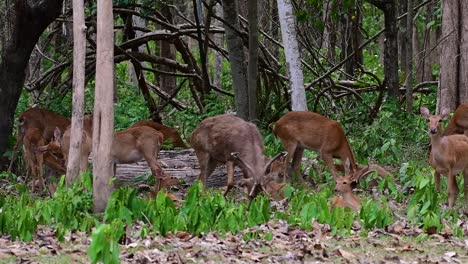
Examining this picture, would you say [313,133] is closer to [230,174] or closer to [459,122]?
[230,174]

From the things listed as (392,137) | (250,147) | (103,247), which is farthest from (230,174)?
(103,247)

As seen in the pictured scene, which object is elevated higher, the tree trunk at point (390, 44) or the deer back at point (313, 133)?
the tree trunk at point (390, 44)

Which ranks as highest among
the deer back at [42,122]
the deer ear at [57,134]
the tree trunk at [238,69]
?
the tree trunk at [238,69]

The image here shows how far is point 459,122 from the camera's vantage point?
13.6m

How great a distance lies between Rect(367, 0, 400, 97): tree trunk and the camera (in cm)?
1625

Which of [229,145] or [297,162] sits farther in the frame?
[297,162]

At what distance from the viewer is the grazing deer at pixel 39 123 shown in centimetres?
1341

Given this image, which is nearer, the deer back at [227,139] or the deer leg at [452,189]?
the deer leg at [452,189]

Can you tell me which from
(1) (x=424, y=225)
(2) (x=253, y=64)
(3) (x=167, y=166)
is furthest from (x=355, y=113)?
(1) (x=424, y=225)

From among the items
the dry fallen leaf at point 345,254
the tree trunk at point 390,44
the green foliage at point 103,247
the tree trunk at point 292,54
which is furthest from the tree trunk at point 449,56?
the green foliage at point 103,247

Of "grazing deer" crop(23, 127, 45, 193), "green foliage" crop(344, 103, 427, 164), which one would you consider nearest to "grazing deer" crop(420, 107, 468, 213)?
A: "green foliage" crop(344, 103, 427, 164)

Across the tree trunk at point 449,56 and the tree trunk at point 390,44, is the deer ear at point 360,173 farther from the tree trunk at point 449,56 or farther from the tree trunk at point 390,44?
the tree trunk at point 390,44

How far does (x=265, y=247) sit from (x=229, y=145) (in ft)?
12.0

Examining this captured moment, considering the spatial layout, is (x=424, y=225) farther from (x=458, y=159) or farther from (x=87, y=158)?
(x=87, y=158)
